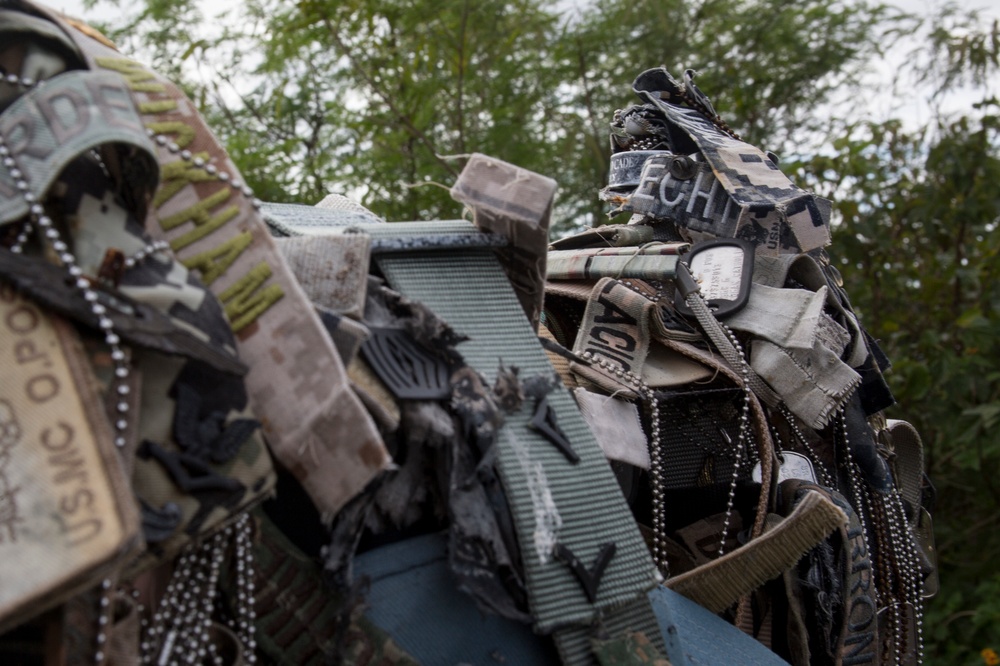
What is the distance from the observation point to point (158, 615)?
886mm

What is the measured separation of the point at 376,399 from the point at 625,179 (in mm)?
1094

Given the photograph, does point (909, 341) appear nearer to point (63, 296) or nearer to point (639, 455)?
point (639, 455)

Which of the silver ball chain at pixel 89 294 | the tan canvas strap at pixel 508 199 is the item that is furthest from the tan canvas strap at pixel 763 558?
the silver ball chain at pixel 89 294

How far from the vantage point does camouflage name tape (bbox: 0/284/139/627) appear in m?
0.70

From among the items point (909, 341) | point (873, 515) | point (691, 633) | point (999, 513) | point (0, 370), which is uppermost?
point (0, 370)

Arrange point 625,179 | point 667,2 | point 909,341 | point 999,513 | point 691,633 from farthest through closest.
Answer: point 667,2
point 909,341
point 999,513
point 625,179
point 691,633

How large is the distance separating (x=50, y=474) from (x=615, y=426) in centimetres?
81

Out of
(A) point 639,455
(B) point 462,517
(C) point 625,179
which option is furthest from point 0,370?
(C) point 625,179

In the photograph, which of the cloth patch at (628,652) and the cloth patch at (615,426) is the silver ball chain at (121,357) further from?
the cloth patch at (615,426)

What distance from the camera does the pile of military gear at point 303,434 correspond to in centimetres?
79

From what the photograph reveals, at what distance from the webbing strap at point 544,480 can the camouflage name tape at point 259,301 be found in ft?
0.60

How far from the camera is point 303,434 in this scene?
3.02ft

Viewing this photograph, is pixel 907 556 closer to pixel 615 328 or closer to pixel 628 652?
pixel 615 328

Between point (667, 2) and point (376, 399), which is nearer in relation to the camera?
point (376, 399)
